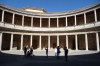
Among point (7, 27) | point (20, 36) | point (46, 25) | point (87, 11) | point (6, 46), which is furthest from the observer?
point (46, 25)

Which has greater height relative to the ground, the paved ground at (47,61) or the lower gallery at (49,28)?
the lower gallery at (49,28)

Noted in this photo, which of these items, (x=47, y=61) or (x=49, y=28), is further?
(x=49, y=28)

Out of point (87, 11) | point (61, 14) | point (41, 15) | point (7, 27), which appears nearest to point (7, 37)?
point (7, 27)

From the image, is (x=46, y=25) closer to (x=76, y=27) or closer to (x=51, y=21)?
(x=51, y=21)

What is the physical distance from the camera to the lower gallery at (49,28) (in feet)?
90.7

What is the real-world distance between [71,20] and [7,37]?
825 inches

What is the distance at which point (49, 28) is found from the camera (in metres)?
33.7

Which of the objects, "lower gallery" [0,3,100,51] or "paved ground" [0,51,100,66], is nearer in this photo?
"paved ground" [0,51,100,66]

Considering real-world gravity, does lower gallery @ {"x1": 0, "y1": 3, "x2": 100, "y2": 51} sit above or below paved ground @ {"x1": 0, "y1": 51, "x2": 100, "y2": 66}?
above

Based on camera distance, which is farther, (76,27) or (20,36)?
(20,36)

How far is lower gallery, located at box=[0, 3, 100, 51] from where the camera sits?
27.7 metres

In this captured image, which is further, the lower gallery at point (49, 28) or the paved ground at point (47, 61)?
the lower gallery at point (49, 28)

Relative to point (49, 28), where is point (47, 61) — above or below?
below

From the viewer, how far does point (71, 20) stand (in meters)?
34.8
